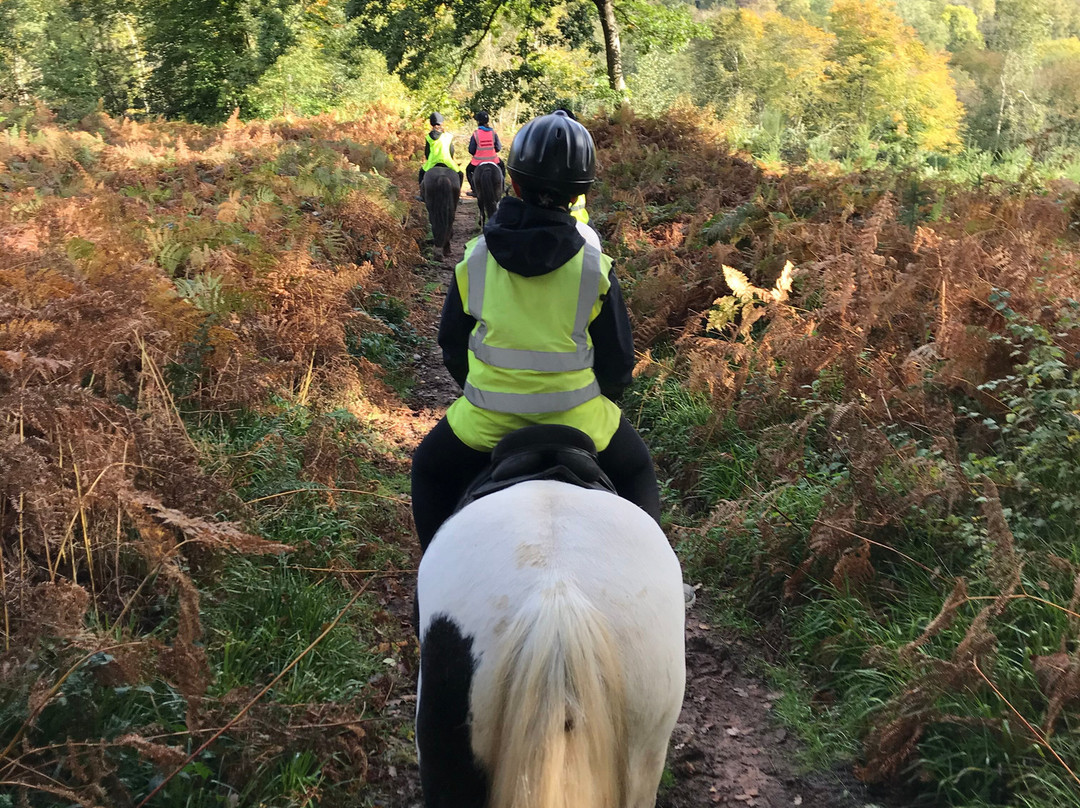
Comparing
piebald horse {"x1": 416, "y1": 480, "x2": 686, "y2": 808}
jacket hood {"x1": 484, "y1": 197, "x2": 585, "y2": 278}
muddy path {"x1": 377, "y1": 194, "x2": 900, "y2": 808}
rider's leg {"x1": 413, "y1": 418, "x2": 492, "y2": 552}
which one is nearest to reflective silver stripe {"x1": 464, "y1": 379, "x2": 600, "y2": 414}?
rider's leg {"x1": 413, "y1": 418, "x2": 492, "y2": 552}

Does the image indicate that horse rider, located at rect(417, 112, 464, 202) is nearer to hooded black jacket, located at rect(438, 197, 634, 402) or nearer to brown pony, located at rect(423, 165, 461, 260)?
brown pony, located at rect(423, 165, 461, 260)

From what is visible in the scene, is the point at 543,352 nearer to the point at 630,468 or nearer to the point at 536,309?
the point at 536,309

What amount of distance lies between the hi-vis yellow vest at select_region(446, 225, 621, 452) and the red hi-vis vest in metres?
11.0

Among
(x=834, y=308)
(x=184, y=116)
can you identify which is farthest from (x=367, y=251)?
(x=184, y=116)

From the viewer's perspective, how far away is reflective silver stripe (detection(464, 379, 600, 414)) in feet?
8.38

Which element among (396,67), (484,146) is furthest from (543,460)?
(396,67)

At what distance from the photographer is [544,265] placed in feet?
8.07

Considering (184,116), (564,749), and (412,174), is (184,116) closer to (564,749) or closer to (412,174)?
(412,174)

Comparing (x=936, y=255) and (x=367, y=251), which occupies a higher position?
(x=936, y=255)

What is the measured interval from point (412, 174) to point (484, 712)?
1576cm

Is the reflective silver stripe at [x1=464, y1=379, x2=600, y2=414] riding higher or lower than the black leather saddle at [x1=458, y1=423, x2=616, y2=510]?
higher

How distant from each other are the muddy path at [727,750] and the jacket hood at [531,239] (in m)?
2.23

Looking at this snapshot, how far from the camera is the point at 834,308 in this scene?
554cm

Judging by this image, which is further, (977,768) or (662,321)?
(662,321)
